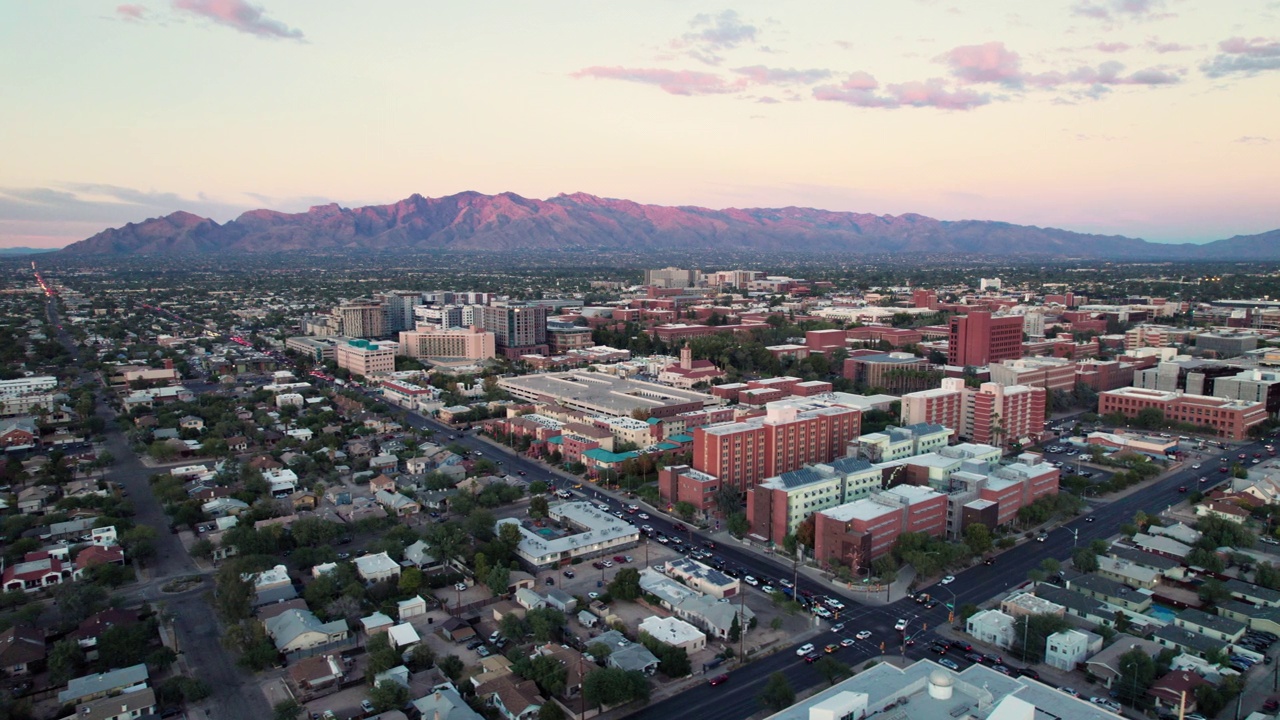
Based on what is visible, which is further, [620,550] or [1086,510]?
[1086,510]

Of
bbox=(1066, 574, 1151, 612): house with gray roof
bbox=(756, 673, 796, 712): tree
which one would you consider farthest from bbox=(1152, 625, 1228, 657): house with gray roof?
bbox=(756, 673, 796, 712): tree

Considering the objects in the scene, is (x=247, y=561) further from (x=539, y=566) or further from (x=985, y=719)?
(x=985, y=719)

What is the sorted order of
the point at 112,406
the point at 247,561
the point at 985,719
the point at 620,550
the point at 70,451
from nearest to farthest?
the point at 985,719 → the point at 247,561 → the point at 620,550 → the point at 70,451 → the point at 112,406

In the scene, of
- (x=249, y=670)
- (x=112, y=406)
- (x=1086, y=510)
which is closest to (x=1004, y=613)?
(x=1086, y=510)

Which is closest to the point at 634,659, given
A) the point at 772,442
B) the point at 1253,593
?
the point at 772,442

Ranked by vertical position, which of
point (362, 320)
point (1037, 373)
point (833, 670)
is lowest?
point (833, 670)

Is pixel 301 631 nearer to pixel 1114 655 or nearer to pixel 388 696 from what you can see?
pixel 388 696

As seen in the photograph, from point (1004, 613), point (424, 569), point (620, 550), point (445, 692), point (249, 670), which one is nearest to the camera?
point (445, 692)

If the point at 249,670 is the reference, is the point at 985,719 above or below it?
above
